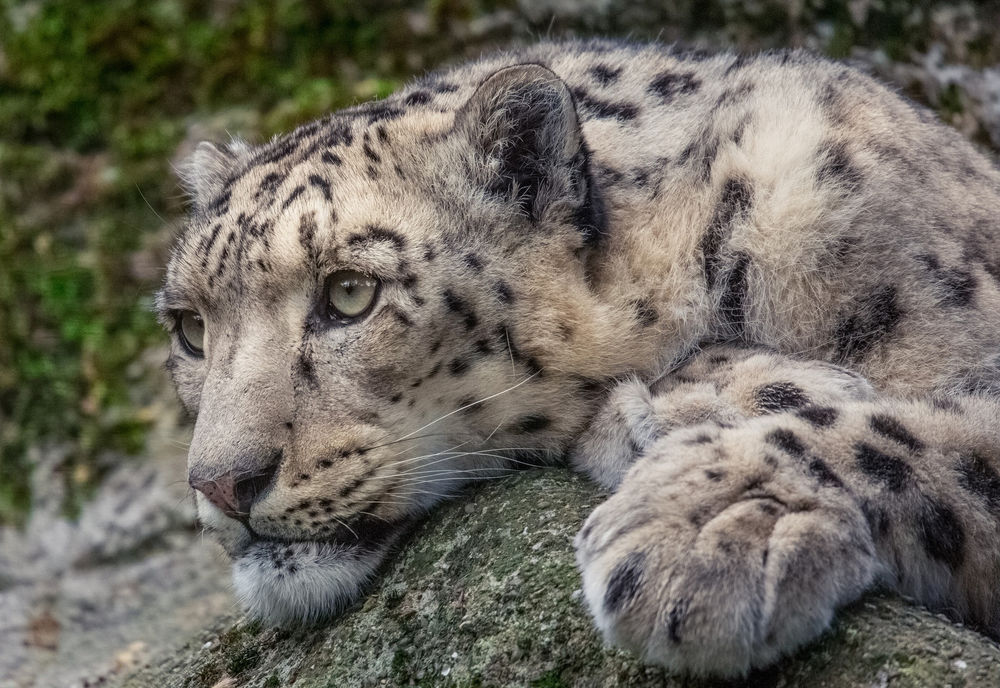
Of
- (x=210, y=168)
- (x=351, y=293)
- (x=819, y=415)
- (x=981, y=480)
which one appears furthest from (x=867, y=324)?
(x=210, y=168)

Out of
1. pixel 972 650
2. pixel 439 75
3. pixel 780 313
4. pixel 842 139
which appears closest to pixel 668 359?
pixel 780 313

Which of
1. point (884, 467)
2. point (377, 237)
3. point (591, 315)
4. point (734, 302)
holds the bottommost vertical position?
point (884, 467)

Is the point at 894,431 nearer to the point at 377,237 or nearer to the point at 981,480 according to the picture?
the point at 981,480

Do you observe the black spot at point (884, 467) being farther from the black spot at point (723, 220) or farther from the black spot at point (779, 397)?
the black spot at point (723, 220)

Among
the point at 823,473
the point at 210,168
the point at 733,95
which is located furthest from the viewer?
the point at 210,168

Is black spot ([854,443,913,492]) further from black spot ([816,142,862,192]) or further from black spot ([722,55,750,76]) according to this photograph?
black spot ([722,55,750,76])

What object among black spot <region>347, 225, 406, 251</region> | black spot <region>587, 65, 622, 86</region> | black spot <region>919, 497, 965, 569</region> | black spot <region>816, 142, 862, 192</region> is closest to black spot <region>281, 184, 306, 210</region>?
black spot <region>347, 225, 406, 251</region>

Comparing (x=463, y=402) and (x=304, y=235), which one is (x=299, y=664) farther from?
(x=304, y=235)
